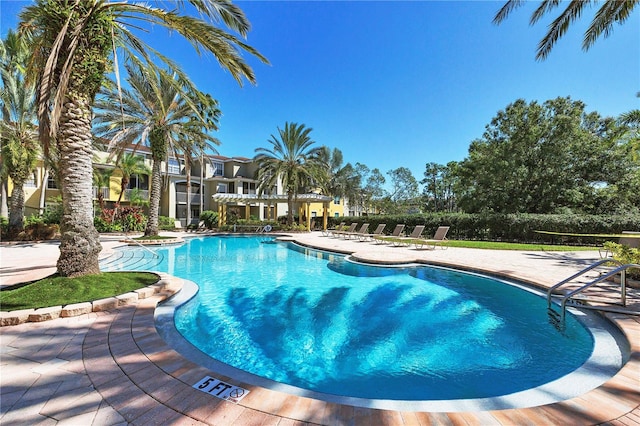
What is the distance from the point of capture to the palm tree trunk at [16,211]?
1681 cm

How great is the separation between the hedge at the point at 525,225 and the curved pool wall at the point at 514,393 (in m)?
16.0

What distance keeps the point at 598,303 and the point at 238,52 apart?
377 inches

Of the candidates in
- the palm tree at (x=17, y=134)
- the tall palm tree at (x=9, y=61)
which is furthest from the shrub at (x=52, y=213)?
the tall palm tree at (x=9, y=61)

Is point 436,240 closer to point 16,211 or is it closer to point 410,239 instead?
point 410,239

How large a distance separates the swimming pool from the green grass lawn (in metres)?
1.36

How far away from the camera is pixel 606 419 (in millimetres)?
2305

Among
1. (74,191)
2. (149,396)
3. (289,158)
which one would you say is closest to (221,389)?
(149,396)

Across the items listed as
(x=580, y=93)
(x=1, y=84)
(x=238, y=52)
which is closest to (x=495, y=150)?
(x=580, y=93)

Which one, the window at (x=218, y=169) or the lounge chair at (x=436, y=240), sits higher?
the window at (x=218, y=169)

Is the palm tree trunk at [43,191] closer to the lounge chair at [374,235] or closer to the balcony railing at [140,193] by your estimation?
the balcony railing at [140,193]

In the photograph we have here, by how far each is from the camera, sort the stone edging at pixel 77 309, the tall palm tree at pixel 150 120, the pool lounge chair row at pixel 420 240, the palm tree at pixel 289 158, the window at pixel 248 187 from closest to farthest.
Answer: the stone edging at pixel 77 309 → the pool lounge chair row at pixel 420 240 → the tall palm tree at pixel 150 120 → the palm tree at pixel 289 158 → the window at pixel 248 187

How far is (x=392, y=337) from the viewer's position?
4992 millimetres

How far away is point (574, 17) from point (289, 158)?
20761mm

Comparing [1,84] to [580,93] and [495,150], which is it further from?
[580,93]
